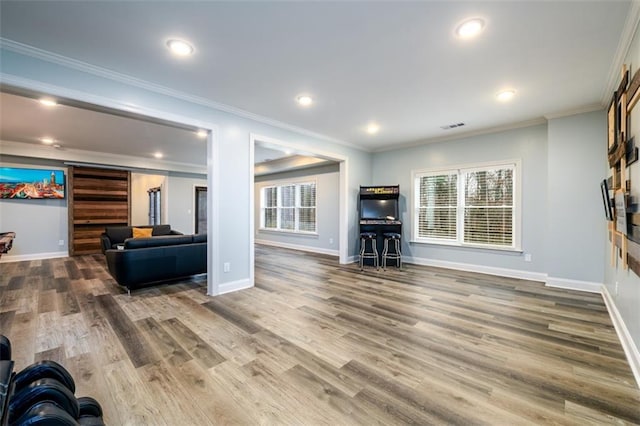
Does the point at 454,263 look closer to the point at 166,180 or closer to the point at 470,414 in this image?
the point at 470,414

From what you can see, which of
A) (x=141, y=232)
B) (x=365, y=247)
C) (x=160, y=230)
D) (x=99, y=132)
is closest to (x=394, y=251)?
(x=365, y=247)

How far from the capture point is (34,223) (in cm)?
652

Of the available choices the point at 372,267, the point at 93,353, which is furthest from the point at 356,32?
the point at 372,267

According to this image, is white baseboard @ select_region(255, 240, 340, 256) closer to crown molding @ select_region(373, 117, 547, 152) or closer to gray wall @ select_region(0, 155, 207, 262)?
crown molding @ select_region(373, 117, 547, 152)

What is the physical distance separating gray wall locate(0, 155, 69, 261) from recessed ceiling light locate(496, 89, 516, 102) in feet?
31.2

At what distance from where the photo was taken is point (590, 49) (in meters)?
2.49

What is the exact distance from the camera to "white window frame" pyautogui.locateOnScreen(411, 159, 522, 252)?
15.3 feet

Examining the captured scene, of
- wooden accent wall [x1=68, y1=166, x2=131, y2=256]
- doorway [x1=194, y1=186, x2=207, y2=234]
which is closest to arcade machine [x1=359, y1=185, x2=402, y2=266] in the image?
doorway [x1=194, y1=186, x2=207, y2=234]

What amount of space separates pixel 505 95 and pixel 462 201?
2287 millimetres

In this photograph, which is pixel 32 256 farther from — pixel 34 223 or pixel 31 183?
pixel 31 183

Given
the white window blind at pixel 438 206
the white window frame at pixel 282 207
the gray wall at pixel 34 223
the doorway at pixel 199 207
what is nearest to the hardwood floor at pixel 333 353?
the white window blind at pixel 438 206

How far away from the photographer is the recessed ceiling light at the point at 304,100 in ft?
11.7

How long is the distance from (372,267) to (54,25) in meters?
5.44

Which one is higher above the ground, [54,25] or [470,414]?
[54,25]
